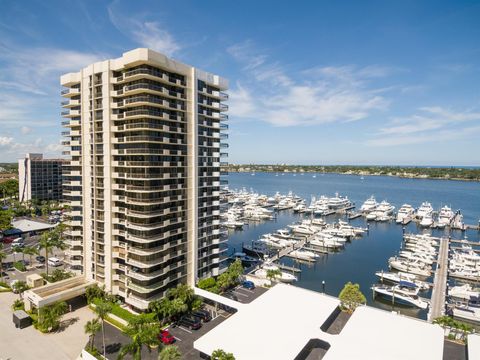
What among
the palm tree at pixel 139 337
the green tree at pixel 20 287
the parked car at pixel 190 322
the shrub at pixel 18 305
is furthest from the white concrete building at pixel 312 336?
the green tree at pixel 20 287

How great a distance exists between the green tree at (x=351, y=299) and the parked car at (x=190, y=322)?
75.6ft

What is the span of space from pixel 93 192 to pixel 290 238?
71430 mm

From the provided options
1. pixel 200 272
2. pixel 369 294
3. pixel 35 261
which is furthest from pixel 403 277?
pixel 35 261

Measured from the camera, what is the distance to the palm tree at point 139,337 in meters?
31.3

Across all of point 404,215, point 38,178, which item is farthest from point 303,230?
point 38,178

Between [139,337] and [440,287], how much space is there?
64318mm

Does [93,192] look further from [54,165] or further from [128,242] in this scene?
[54,165]

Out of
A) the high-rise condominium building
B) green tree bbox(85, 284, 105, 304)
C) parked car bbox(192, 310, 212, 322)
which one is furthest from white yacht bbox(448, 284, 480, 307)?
green tree bbox(85, 284, 105, 304)

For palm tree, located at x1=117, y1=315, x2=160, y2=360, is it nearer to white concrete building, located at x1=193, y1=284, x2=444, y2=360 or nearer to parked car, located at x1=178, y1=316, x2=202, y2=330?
white concrete building, located at x1=193, y1=284, x2=444, y2=360

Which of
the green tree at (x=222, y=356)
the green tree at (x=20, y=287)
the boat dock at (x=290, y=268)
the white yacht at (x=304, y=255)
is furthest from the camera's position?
the white yacht at (x=304, y=255)

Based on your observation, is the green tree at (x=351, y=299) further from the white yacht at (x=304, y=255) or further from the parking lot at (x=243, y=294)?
the white yacht at (x=304, y=255)

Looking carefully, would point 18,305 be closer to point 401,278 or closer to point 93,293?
point 93,293

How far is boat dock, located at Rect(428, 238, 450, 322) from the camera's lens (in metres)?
55.0

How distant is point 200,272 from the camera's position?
54.2 metres
